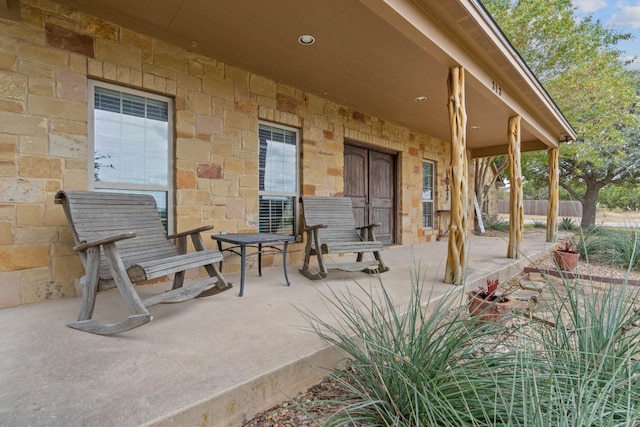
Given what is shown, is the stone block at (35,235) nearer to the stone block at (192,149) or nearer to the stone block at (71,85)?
the stone block at (71,85)

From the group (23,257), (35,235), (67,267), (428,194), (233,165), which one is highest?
(233,165)

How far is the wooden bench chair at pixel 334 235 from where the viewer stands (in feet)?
10.2

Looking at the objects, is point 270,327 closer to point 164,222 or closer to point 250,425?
point 250,425

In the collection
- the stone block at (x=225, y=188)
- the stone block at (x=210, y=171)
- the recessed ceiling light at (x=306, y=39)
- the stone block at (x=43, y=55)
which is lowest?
the stone block at (x=225, y=188)

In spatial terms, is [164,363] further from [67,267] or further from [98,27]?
[98,27]

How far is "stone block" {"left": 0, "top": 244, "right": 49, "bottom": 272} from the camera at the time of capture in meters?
2.23

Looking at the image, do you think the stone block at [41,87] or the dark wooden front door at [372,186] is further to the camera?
the dark wooden front door at [372,186]

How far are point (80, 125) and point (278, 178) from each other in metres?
2.02

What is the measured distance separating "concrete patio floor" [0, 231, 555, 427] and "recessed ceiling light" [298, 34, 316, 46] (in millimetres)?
2283

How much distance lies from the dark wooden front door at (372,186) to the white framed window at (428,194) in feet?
3.83

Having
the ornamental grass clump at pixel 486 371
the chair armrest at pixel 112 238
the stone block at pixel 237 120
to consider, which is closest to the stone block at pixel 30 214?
the chair armrest at pixel 112 238

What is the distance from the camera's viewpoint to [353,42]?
2.89 meters

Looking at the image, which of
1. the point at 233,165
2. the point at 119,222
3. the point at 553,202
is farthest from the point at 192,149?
the point at 553,202

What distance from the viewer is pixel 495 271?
357cm
